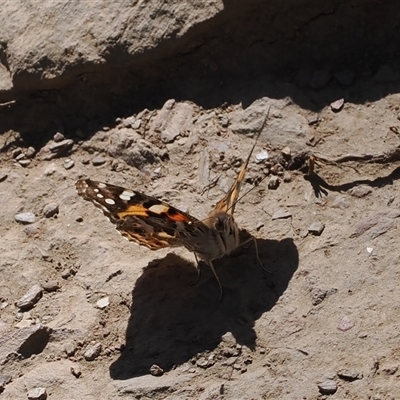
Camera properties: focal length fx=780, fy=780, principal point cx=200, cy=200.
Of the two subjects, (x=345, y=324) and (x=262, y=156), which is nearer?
(x=345, y=324)

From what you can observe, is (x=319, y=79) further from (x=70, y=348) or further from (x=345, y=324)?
(x=70, y=348)

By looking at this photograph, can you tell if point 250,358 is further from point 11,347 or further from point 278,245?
point 11,347

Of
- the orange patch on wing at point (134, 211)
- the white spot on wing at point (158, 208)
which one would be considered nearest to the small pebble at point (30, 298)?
the orange patch on wing at point (134, 211)

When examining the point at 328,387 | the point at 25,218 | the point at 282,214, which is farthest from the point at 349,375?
the point at 25,218

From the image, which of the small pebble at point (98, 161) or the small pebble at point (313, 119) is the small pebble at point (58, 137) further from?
the small pebble at point (313, 119)

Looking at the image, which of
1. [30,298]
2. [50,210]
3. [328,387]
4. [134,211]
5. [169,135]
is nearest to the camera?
[328,387]

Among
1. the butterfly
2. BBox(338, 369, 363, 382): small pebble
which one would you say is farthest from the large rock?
BBox(338, 369, 363, 382): small pebble

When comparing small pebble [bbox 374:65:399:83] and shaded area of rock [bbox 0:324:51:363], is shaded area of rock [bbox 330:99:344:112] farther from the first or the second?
shaded area of rock [bbox 0:324:51:363]
